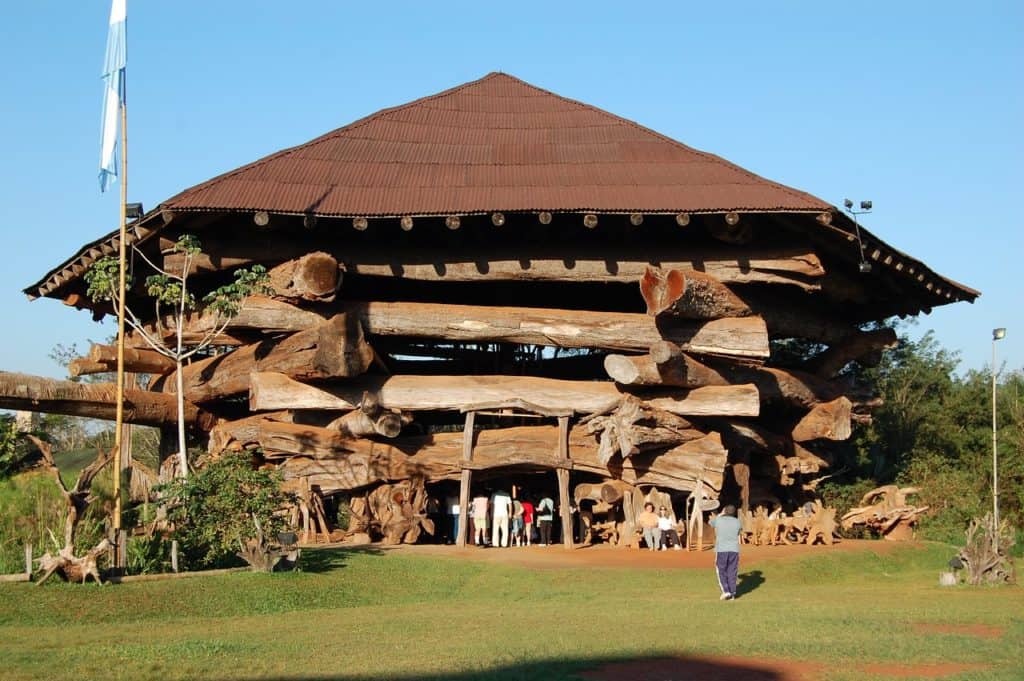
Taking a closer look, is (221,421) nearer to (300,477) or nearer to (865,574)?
(300,477)

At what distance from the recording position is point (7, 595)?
45.5ft

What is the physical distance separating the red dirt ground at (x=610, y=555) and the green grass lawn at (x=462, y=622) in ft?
2.16

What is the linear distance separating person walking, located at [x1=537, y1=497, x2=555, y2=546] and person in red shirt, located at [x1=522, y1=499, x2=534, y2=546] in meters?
0.17

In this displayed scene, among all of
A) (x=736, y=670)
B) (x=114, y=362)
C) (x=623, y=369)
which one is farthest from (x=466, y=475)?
(x=736, y=670)

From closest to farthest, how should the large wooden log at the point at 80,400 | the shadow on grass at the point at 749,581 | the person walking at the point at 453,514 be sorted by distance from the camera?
the shadow on grass at the point at 749,581 < the large wooden log at the point at 80,400 < the person walking at the point at 453,514

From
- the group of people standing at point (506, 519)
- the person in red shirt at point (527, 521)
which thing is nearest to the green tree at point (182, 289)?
the group of people standing at point (506, 519)

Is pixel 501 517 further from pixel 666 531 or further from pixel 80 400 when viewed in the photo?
pixel 80 400

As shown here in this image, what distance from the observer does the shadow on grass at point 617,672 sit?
34.2ft

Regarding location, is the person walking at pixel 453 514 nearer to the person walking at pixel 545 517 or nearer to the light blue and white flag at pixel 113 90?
the person walking at pixel 545 517

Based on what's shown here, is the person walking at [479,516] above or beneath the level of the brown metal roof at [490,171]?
beneath

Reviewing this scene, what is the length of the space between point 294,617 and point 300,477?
8645 mm

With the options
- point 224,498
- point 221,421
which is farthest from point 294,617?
point 221,421

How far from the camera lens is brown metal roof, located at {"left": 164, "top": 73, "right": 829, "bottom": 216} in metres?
21.1

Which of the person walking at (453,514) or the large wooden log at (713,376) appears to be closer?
the large wooden log at (713,376)
